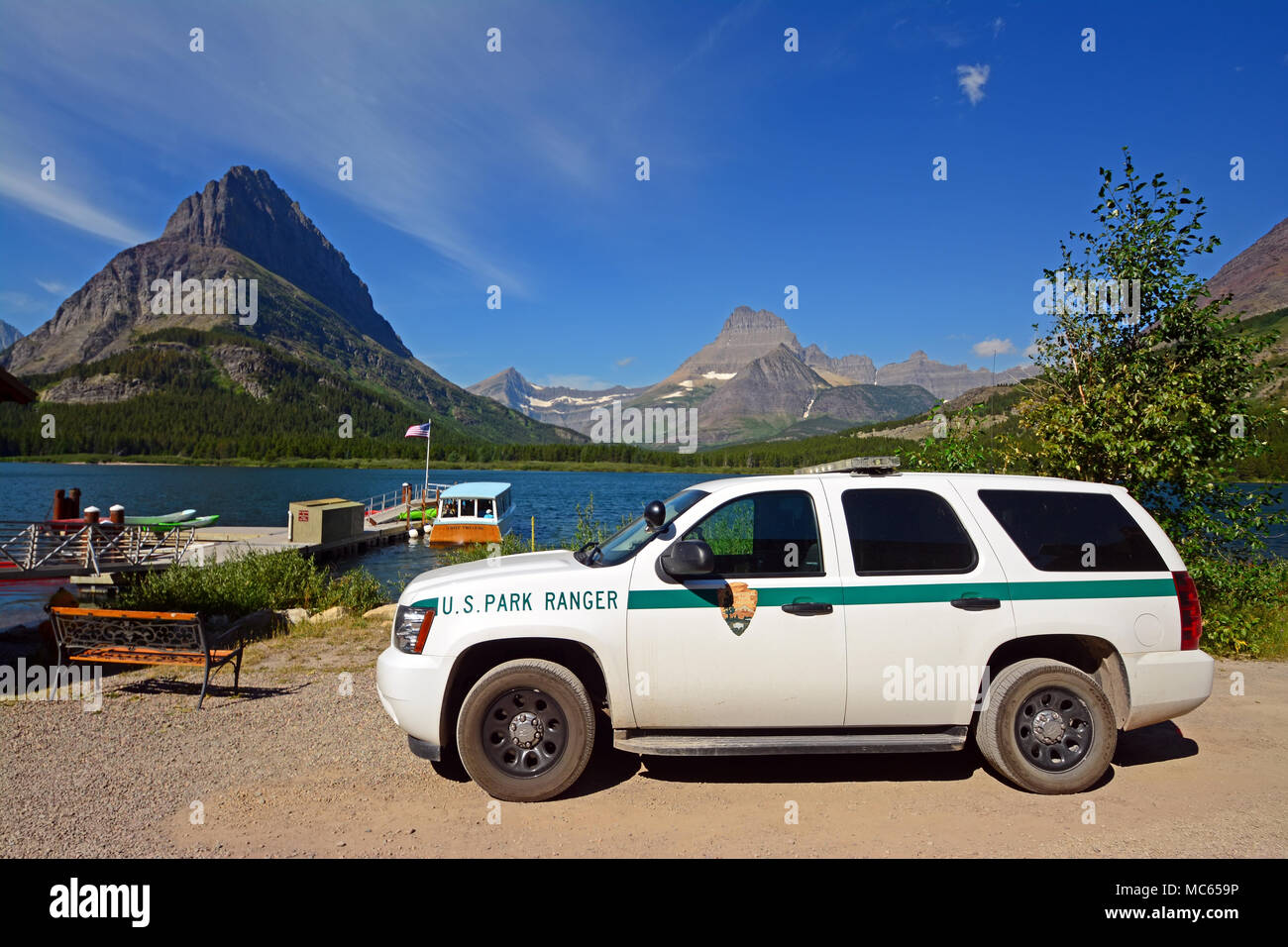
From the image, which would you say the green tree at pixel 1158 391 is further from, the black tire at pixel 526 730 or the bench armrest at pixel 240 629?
the bench armrest at pixel 240 629

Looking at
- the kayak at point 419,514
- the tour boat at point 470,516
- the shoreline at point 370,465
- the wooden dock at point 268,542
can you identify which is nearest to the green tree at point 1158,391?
the wooden dock at point 268,542

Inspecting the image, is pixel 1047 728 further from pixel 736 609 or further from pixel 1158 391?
pixel 1158 391

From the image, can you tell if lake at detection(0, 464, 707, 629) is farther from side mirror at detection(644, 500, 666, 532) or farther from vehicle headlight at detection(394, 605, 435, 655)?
side mirror at detection(644, 500, 666, 532)

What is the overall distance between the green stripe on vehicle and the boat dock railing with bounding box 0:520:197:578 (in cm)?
1362

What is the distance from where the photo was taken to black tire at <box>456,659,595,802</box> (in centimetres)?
480

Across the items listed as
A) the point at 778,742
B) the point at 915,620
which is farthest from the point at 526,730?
the point at 915,620

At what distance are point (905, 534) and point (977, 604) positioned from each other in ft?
2.19

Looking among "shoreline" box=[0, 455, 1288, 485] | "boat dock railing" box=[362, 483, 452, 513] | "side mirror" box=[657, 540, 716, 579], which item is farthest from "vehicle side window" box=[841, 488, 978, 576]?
"shoreline" box=[0, 455, 1288, 485]

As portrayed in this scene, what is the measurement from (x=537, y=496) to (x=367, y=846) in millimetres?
68549

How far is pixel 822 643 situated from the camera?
4.84m

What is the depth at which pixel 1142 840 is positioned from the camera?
4.29 metres
